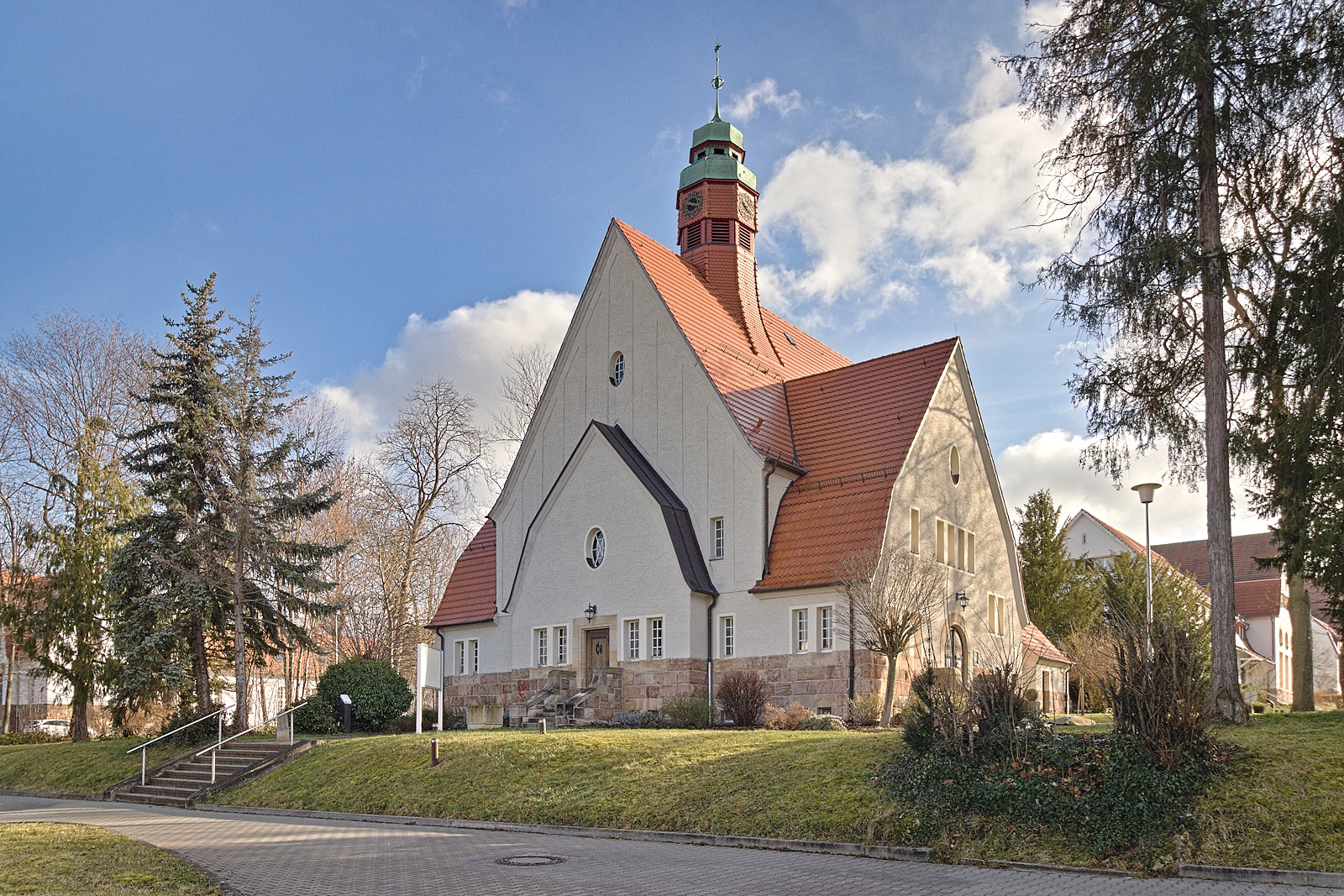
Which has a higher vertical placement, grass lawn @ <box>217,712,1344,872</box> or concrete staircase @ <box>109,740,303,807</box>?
grass lawn @ <box>217,712,1344,872</box>

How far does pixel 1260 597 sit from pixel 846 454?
148ft

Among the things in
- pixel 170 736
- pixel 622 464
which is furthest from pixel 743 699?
pixel 170 736

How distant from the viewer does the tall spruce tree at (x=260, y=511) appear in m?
26.3

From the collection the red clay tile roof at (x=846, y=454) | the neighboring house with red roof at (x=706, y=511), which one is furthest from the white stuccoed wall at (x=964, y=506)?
the red clay tile roof at (x=846, y=454)

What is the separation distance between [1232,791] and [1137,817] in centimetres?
106

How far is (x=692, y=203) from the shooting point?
35.7 meters

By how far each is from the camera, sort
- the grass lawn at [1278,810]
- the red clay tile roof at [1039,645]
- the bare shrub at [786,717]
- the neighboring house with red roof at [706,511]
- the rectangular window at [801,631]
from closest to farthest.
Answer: the grass lawn at [1278,810] < the bare shrub at [786,717] < the rectangular window at [801,631] < the neighboring house with red roof at [706,511] < the red clay tile roof at [1039,645]

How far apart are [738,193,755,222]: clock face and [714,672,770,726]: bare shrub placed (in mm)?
17182

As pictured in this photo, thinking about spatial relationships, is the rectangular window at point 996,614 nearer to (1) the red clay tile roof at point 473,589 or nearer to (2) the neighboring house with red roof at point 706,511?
(2) the neighboring house with red roof at point 706,511

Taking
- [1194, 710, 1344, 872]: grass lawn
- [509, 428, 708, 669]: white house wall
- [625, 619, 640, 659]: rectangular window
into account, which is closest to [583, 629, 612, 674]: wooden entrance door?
[509, 428, 708, 669]: white house wall

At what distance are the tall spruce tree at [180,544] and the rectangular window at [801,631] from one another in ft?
47.4

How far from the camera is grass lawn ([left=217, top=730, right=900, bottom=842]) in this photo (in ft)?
A: 42.7

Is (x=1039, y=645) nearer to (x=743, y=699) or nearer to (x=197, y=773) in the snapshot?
(x=743, y=699)

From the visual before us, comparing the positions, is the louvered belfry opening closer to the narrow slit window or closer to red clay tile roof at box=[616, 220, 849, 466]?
red clay tile roof at box=[616, 220, 849, 466]
